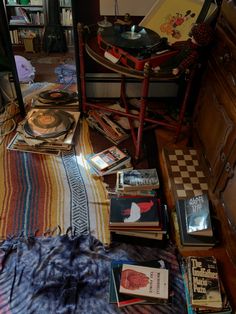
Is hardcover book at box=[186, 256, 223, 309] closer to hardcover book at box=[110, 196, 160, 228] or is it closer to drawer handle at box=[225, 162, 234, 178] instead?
hardcover book at box=[110, 196, 160, 228]

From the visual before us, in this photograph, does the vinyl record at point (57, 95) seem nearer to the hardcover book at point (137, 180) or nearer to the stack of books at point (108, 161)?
the stack of books at point (108, 161)

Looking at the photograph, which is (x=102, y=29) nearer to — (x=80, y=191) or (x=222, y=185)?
(x=80, y=191)

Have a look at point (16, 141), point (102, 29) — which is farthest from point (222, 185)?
point (16, 141)

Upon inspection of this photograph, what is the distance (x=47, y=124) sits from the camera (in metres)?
1.91

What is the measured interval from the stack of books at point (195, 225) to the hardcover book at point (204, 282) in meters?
0.08

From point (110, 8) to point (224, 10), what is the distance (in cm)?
78

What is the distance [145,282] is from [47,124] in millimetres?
1199

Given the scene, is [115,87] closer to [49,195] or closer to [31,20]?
[49,195]

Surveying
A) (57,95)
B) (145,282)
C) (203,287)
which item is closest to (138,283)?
(145,282)

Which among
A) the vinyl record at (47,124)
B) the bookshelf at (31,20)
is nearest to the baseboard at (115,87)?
the vinyl record at (47,124)

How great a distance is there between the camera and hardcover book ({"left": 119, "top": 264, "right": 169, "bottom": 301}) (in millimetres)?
1190

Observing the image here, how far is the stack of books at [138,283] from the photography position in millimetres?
1186

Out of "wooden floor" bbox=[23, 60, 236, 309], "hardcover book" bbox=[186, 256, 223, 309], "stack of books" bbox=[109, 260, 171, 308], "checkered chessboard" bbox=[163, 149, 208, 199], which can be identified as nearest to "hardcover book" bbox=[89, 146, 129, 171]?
"wooden floor" bbox=[23, 60, 236, 309]

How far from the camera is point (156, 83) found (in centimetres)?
230
